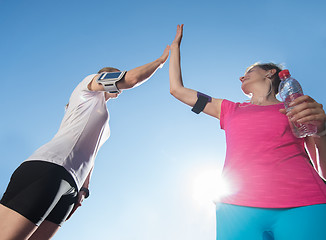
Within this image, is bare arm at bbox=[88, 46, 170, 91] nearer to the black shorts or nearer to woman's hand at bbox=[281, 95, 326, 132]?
the black shorts

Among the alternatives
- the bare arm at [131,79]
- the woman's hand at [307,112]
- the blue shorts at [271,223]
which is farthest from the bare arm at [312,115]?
the bare arm at [131,79]

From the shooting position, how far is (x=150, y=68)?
282 centimetres

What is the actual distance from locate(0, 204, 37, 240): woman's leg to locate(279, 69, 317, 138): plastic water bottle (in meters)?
2.40

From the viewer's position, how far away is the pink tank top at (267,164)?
179cm

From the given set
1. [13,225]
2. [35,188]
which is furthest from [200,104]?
[13,225]

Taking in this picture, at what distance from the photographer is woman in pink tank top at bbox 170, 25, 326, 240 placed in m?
1.71

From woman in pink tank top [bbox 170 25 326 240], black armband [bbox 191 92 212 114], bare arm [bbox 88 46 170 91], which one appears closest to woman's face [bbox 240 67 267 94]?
woman in pink tank top [bbox 170 25 326 240]

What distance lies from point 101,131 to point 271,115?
1.88 meters

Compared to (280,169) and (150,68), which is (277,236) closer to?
(280,169)

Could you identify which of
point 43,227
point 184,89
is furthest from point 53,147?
point 184,89

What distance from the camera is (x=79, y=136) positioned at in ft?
7.73

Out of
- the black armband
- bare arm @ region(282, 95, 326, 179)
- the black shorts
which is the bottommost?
the black shorts

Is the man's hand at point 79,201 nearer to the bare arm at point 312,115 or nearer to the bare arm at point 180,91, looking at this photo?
the bare arm at point 180,91

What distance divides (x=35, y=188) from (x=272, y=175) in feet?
6.43
